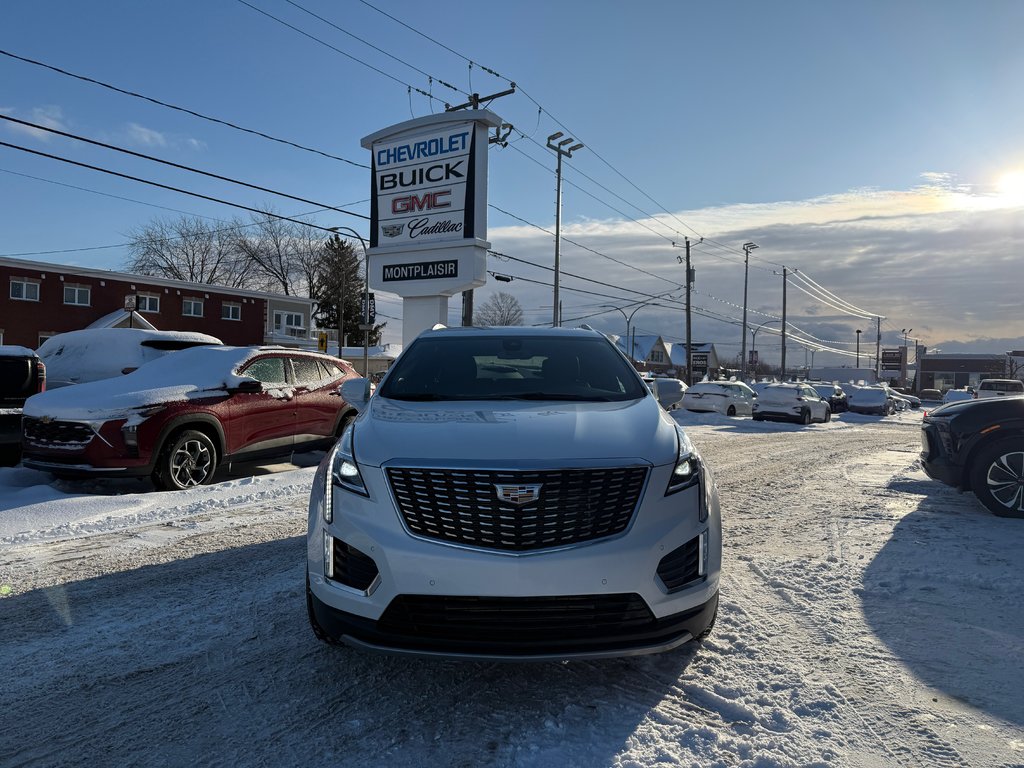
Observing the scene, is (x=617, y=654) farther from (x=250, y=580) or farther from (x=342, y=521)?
(x=250, y=580)

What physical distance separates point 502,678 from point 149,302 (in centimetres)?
4054

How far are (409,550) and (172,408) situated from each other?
5.79 m

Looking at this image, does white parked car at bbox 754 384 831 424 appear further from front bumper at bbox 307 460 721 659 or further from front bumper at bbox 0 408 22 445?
front bumper at bbox 307 460 721 659

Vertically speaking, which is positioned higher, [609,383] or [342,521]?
[609,383]

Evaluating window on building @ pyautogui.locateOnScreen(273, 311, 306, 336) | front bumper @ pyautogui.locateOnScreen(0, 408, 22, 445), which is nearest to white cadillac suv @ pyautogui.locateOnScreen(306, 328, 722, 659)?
front bumper @ pyautogui.locateOnScreen(0, 408, 22, 445)

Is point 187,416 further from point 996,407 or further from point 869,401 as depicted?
point 869,401

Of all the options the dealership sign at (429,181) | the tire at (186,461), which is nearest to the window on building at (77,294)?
the dealership sign at (429,181)

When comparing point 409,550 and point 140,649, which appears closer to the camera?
point 409,550

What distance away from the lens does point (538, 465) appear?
9.39 ft

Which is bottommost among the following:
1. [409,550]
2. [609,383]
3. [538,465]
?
[409,550]

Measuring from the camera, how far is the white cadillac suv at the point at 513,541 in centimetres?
272

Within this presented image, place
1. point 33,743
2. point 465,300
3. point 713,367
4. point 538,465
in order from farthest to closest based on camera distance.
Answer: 1. point 713,367
2. point 465,300
3. point 538,465
4. point 33,743

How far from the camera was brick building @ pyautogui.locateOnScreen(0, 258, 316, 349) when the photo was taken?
1300 inches

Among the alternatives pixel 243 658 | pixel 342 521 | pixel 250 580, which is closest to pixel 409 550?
pixel 342 521
